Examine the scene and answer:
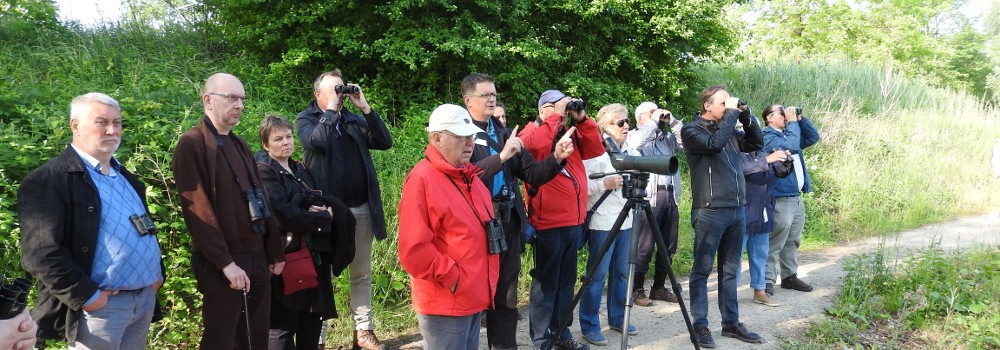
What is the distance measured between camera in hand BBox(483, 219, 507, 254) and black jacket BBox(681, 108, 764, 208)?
228cm

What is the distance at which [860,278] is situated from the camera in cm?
650

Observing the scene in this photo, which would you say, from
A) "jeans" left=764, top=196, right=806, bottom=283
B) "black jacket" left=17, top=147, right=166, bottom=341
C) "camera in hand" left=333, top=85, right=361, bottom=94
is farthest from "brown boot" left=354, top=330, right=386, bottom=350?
"jeans" left=764, top=196, right=806, bottom=283

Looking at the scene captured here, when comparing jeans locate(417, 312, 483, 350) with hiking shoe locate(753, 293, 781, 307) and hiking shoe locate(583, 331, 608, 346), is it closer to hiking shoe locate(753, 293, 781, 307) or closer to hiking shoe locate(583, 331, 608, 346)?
hiking shoe locate(583, 331, 608, 346)

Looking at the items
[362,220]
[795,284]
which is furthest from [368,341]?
[795,284]

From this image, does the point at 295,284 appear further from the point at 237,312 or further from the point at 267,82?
the point at 267,82

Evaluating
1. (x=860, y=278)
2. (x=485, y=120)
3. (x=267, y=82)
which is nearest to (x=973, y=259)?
(x=860, y=278)

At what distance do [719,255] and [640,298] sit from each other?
1209 millimetres

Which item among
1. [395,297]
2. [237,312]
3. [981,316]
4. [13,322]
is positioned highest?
[13,322]

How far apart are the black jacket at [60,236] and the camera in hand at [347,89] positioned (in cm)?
179

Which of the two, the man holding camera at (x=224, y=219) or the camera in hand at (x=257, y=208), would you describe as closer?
the man holding camera at (x=224, y=219)

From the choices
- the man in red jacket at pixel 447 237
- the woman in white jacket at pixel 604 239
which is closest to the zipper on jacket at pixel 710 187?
the woman in white jacket at pixel 604 239

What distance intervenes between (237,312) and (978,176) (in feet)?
48.7

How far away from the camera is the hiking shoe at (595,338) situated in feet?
16.8

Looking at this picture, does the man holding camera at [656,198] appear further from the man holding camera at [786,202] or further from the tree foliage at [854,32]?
the tree foliage at [854,32]
